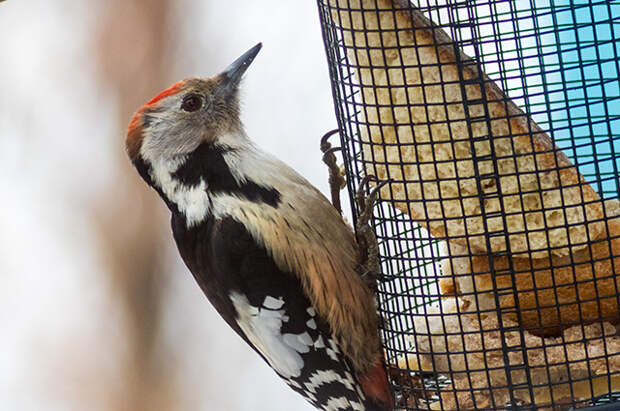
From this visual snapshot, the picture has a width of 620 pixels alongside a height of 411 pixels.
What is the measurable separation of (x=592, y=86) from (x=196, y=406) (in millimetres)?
3537

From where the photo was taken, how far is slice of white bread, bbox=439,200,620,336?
7.09 feet

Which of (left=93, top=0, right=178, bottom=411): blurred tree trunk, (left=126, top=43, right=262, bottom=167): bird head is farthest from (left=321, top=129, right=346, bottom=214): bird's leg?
(left=93, top=0, right=178, bottom=411): blurred tree trunk

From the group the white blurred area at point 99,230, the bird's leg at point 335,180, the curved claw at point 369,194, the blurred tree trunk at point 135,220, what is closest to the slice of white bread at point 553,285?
the curved claw at point 369,194

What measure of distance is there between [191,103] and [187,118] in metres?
0.07

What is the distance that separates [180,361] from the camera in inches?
204

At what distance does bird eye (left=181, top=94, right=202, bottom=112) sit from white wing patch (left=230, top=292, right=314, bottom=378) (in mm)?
561

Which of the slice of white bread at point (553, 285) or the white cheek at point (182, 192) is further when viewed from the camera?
the white cheek at point (182, 192)

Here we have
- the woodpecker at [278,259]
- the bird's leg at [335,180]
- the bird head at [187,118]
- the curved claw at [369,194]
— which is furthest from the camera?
the bird's leg at [335,180]

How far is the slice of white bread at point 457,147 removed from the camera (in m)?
2.14

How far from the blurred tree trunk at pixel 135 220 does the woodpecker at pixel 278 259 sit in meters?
2.42

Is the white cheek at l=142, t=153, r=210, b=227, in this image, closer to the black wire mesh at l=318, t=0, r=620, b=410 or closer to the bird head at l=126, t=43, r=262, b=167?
the bird head at l=126, t=43, r=262, b=167

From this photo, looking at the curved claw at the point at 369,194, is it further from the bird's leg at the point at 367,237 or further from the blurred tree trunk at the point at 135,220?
the blurred tree trunk at the point at 135,220

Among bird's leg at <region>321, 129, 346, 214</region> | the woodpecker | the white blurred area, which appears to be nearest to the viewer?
the woodpecker

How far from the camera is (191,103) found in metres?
2.82
